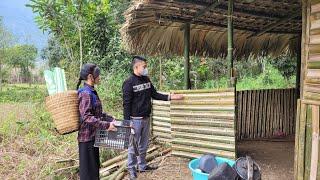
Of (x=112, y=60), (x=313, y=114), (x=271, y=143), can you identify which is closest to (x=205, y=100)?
(x=313, y=114)

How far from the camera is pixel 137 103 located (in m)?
5.21

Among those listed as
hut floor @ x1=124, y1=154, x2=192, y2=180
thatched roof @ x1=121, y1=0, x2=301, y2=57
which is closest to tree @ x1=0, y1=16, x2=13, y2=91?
thatched roof @ x1=121, y1=0, x2=301, y2=57

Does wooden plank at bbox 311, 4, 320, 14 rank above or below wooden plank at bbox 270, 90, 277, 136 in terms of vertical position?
above

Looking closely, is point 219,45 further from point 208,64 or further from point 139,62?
point 208,64

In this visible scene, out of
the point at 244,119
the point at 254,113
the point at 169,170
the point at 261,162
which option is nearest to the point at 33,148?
the point at 169,170

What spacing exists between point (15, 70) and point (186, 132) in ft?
74.5

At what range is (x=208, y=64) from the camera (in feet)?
45.1

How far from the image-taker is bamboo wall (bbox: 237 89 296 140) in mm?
7797

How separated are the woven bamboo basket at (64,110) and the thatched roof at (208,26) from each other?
6.85 feet

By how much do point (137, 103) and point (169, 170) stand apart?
43.8 inches

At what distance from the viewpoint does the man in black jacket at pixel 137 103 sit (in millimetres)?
5121

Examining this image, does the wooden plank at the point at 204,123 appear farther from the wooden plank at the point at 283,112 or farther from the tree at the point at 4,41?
the tree at the point at 4,41

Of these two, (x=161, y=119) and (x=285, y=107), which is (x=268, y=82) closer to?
(x=285, y=107)

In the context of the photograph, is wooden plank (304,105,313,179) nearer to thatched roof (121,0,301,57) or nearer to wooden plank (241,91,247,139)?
thatched roof (121,0,301,57)
